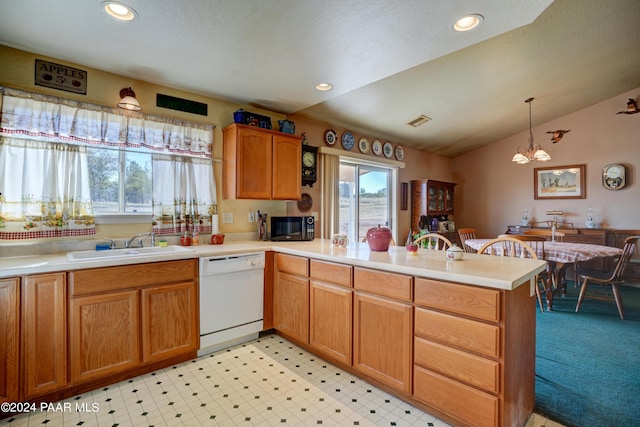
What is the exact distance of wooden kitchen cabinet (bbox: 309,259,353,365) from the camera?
219 cm

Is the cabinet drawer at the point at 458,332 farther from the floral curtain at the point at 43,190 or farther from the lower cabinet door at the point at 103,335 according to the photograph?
the floral curtain at the point at 43,190

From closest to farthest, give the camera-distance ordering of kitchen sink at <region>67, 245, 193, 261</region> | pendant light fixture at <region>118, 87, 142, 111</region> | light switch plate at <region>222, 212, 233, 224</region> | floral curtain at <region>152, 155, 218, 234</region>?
kitchen sink at <region>67, 245, 193, 261</region>, pendant light fixture at <region>118, 87, 142, 111</region>, floral curtain at <region>152, 155, 218, 234</region>, light switch plate at <region>222, 212, 233, 224</region>

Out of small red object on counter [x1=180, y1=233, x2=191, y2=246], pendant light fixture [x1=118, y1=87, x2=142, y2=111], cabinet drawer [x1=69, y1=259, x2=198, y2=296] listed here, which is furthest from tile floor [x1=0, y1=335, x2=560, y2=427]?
pendant light fixture [x1=118, y1=87, x2=142, y2=111]

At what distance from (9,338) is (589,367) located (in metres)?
3.90

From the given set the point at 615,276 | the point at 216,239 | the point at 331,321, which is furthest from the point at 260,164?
the point at 615,276

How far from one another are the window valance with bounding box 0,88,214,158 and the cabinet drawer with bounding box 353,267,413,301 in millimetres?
1961

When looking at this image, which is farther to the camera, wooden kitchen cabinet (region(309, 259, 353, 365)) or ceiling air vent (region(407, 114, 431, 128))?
ceiling air vent (region(407, 114, 431, 128))

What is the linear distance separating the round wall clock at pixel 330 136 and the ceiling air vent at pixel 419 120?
121 cm

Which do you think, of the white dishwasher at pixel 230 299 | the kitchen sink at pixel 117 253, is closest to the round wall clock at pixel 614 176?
the white dishwasher at pixel 230 299

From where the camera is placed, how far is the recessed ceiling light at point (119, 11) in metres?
1.71

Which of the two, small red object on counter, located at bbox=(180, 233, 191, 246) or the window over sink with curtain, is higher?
the window over sink with curtain

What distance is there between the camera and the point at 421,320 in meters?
1.76

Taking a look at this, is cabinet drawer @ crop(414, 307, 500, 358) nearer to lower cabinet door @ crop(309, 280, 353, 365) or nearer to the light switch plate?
lower cabinet door @ crop(309, 280, 353, 365)

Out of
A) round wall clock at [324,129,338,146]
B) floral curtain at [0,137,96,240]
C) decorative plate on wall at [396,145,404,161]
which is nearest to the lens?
floral curtain at [0,137,96,240]
